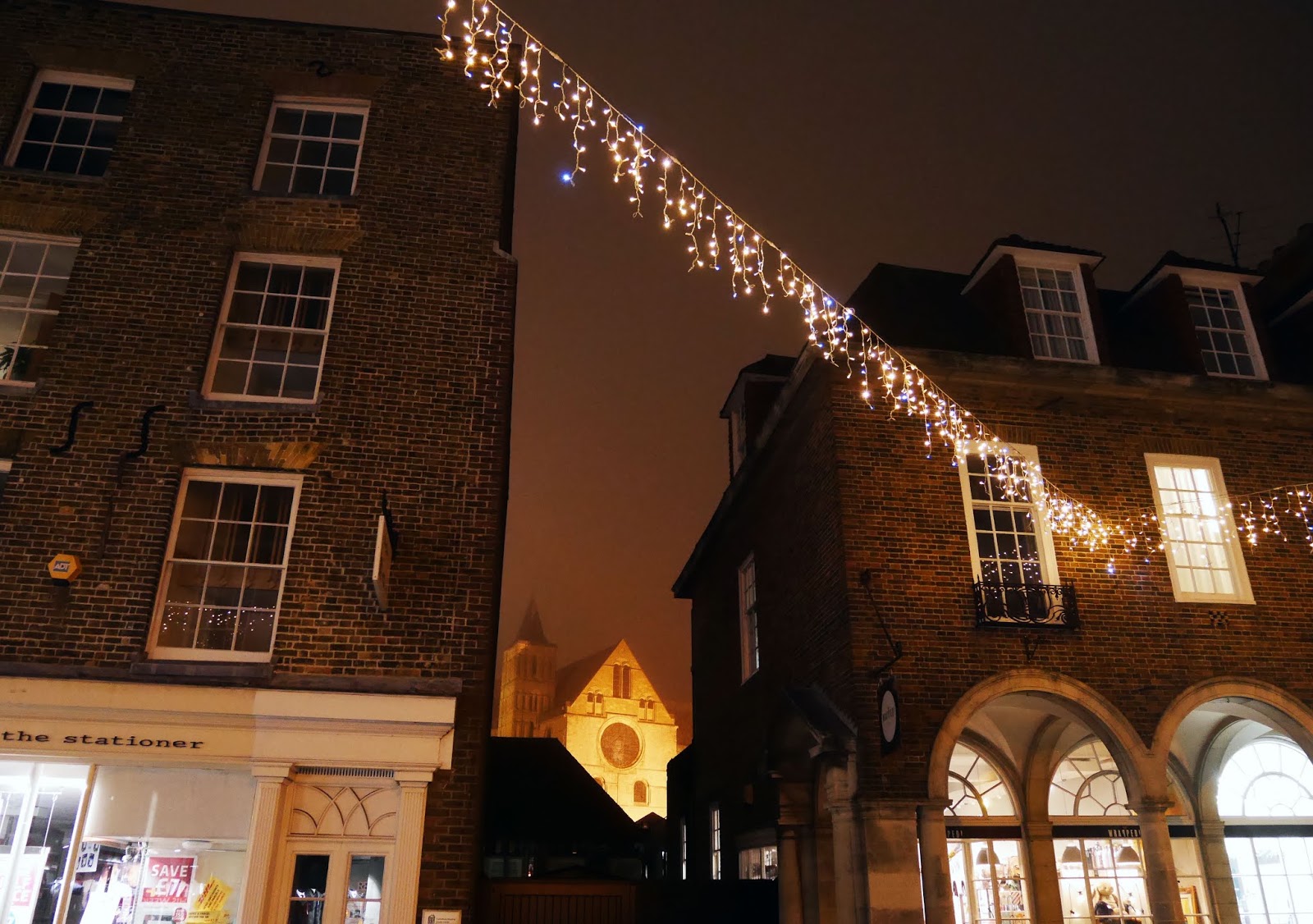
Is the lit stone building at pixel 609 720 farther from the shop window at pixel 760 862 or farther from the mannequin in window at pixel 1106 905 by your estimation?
the mannequin in window at pixel 1106 905

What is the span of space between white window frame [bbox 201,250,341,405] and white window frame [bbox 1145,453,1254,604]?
1025 centimetres

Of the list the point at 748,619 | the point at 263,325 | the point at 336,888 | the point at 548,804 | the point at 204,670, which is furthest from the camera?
the point at 748,619

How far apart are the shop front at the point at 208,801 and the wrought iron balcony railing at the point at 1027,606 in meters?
6.17

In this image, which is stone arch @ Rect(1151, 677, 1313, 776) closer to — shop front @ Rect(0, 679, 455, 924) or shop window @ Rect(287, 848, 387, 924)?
shop front @ Rect(0, 679, 455, 924)

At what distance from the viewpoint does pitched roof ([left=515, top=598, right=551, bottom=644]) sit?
8512cm

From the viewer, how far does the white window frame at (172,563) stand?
8.59 metres

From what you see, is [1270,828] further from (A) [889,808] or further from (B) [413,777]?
(B) [413,777]

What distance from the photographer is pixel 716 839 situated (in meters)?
17.5

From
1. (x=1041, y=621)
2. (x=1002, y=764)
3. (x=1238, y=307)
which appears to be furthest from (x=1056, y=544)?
(x=1238, y=307)

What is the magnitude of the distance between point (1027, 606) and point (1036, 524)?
111cm

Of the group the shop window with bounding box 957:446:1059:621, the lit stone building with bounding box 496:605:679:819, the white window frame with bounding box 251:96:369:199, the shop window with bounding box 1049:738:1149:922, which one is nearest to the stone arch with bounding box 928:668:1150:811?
the shop window with bounding box 957:446:1059:621

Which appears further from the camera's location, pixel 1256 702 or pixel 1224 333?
pixel 1224 333

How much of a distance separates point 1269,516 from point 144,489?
13.4m

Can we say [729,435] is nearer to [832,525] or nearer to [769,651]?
[769,651]
